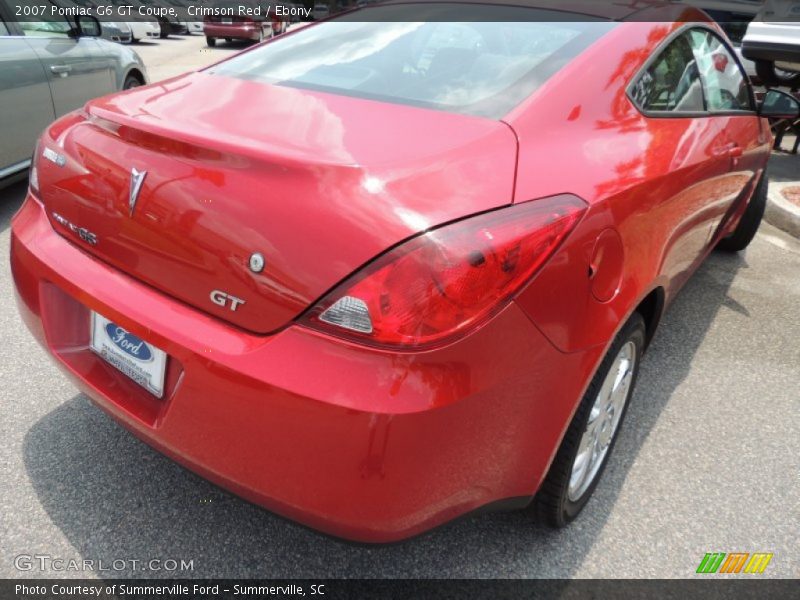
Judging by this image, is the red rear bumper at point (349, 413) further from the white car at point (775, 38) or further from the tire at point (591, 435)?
the white car at point (775, 38)

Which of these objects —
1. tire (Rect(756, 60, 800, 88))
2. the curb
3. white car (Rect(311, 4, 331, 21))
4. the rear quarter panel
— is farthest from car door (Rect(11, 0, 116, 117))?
tire (Rect(756, 60, 800, 88))

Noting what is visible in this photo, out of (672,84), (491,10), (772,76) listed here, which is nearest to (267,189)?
(491,10)

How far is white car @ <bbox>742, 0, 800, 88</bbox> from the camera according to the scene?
665 centimetres

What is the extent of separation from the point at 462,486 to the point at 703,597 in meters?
0.94

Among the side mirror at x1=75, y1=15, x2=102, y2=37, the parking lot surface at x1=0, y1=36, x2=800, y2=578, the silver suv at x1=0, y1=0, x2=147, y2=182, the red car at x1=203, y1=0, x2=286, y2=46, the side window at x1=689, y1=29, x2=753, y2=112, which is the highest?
the side window at x1=689, y1=29, x2=753, y2=112

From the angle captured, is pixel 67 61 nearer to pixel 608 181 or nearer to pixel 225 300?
pixel 225 300

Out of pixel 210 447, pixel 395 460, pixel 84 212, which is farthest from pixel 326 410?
pixel 84 212

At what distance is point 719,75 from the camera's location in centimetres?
288

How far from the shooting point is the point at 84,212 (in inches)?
65.0

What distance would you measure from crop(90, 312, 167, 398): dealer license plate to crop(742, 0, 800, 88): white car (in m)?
7.37

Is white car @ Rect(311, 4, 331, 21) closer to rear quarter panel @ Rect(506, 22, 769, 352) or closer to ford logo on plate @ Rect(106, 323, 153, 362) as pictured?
rear quarter panel @ Rect(506, 22, 769, 352)

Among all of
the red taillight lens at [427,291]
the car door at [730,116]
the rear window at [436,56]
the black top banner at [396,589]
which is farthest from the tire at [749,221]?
the red taillight lens at [427,291]

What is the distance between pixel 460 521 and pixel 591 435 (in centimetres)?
61

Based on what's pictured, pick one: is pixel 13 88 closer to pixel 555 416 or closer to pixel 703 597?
pixel 555 416
